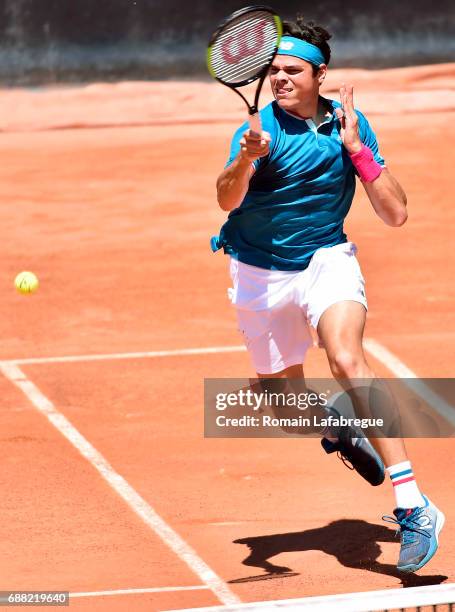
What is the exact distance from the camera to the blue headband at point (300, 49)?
697cm

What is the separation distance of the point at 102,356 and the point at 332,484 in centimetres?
338

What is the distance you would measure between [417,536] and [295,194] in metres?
1.81

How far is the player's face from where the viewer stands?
6965 mm

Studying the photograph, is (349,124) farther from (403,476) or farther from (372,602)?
(372,602)

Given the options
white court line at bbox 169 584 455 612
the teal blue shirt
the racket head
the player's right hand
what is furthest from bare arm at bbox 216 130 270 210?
white court line at bbox 169 584 455 612

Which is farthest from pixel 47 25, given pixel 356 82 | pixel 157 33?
pixel 356 82

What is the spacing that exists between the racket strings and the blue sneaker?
2249 millimetres

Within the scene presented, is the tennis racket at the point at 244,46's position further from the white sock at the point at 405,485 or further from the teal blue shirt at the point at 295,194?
the white sock at the point at 405,485

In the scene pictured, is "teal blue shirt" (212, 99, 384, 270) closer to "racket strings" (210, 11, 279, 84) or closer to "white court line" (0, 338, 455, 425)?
"racket strings" (210, 11, 279, 84)

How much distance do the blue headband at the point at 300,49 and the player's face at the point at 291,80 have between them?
0.02 meters

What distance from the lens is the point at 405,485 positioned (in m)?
6.70

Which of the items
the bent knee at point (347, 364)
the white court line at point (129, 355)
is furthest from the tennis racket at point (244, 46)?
the white court line at point (129, 355)

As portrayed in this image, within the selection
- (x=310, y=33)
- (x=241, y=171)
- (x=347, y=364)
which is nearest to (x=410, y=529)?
(x=347, y=364)

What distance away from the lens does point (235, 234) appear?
7293 millimetres
